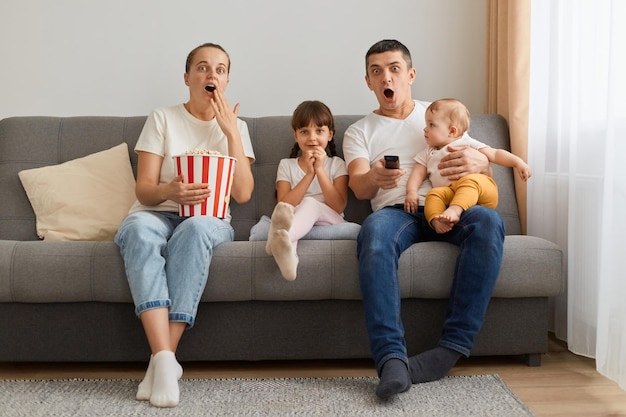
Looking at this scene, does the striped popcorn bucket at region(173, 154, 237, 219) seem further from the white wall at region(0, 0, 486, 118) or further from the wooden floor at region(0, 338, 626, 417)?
the white wall at region(0, 0, 486, 118)

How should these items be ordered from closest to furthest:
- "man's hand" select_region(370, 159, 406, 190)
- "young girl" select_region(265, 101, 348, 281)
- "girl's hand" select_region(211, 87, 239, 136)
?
1. "man's hand" select_region(370, 159, 406, 190)
2. "young girl" select_region(265, 101, 348, 281)
3. "girl's hand" select_region(211, 87, 239, 136)

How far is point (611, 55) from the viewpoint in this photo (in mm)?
1644

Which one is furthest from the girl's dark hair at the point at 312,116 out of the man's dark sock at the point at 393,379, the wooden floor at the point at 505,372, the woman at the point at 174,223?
the man's dark sock at the point at 393,379

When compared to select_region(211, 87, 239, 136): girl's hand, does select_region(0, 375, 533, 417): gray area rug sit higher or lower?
lower

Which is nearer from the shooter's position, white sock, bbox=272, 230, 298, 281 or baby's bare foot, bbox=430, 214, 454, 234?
white sock, bbox=272, 230, 298, 281

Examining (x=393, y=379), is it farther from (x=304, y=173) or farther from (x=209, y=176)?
(x=304, y=173)

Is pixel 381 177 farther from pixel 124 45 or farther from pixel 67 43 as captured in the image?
pixel 67 43

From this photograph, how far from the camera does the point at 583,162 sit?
6.27 feet

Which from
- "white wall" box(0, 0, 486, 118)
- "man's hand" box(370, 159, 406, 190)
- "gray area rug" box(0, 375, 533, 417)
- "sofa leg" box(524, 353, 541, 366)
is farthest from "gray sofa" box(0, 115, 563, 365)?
"white wall" box(0, 0, 486, 118)

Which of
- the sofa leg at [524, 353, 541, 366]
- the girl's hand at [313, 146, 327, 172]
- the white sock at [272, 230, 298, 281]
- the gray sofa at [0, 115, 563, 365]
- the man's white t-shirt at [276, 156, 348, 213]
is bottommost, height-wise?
the sofa leg at [524, 353, 541, 366]

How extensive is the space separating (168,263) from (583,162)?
133 centimetres

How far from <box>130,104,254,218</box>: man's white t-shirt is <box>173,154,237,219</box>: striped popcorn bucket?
0.23 metres

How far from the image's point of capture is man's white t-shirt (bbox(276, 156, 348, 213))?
2.25 metres

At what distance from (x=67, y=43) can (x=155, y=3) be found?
0.46 m
